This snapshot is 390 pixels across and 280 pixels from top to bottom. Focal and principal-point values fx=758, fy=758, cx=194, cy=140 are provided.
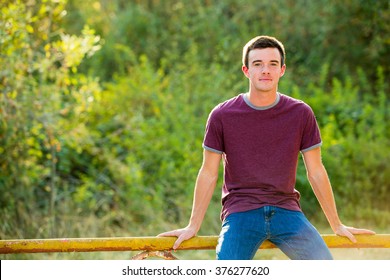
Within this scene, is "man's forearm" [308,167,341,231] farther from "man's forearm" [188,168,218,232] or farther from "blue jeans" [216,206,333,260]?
"man's forearm" [188,168,218,232]

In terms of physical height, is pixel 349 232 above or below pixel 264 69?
below

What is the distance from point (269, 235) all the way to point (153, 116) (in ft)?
21.2

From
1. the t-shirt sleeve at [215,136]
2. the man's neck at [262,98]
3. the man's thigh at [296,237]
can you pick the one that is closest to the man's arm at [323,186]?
the man's thigh at [296,237]

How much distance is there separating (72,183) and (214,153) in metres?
5.53

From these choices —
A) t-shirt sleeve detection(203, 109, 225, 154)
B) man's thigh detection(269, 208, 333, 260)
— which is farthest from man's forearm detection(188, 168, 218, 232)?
man's thigh detection(269, 208, 333, 260)

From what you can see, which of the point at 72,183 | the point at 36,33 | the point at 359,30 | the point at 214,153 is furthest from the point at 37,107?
the point at 359,30

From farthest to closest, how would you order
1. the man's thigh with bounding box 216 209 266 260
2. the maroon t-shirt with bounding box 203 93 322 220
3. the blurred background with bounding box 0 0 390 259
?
the blurred background with bounding box 0 0 390 259, the maroon t-shirt with bounding box 203 93 322 220, the man's thigh with bounding box 216 209 266 260

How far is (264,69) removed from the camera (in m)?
3.54

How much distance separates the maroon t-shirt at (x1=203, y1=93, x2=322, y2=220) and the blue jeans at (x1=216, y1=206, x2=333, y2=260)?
49 mm

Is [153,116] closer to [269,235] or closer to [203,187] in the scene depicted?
[203,187]

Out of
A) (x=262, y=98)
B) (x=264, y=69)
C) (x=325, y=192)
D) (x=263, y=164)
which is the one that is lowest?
(x=325, y=192)

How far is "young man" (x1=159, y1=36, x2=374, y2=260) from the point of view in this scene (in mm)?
3455

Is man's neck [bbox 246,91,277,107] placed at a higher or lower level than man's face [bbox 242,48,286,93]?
lower

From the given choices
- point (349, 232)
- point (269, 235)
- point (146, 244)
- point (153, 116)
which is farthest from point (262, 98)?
point (153, 116)
